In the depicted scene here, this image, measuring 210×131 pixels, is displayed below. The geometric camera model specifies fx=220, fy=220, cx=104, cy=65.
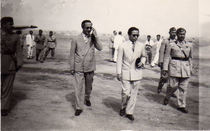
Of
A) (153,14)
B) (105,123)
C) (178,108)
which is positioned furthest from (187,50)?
(153,14)

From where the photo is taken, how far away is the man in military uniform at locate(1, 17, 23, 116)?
4.15m

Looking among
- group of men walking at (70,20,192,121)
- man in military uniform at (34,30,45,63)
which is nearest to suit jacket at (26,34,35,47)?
man in military uniform at (34,30,45,63)

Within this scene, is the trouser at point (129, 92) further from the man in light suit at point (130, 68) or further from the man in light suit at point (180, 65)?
the man in light suit at point (180, 65)

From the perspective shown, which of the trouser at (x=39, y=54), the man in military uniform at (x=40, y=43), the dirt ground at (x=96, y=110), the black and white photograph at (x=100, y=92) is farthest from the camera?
the trouser at (x=39, y=54)

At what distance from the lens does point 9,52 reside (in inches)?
166

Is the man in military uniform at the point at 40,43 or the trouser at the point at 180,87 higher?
the man in military uniform at the point at 40,43

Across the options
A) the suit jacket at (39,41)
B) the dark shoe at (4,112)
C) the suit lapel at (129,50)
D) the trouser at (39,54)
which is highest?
the suit jacket at (39,41)

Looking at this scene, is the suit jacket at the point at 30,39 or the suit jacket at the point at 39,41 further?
the suit jacket at the point at 30,39

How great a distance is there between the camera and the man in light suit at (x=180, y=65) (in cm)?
487

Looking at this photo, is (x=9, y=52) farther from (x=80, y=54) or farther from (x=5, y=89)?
(x=80, y=54)

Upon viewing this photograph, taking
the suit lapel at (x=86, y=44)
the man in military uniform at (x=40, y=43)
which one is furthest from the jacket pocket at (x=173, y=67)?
the man in military uniform at (x=40, y=43)

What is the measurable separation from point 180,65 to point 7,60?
11.9 feet

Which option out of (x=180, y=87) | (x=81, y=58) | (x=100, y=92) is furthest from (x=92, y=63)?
(x=180, y=87)

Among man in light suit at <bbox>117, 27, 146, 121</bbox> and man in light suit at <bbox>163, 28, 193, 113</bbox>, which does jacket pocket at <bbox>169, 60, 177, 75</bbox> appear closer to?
man in light suit at <bbox>163, 28, 193, 113</bbox>
